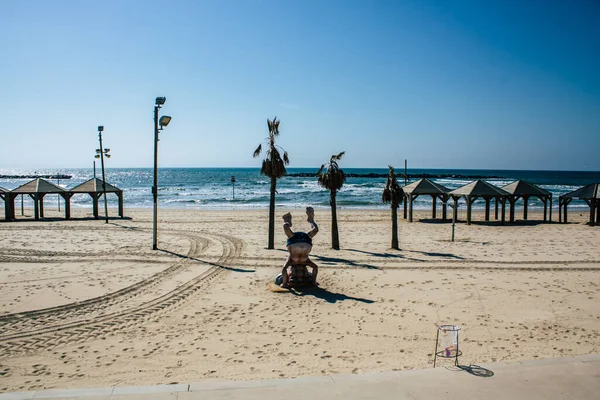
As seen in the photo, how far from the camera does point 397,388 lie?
4.77m

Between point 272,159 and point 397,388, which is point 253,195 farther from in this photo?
point 397,388

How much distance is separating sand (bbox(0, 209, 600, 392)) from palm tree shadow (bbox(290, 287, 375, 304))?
43 mm

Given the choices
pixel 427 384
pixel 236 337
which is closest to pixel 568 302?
pixel 427 384

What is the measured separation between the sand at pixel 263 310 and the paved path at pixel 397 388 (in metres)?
0.84

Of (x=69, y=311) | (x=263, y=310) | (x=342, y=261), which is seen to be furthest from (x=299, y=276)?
(x=69, y=311)

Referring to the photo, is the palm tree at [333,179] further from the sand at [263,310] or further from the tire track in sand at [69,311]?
the tire track in sand at [69,311]

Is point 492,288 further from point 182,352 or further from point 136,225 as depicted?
point 136,225

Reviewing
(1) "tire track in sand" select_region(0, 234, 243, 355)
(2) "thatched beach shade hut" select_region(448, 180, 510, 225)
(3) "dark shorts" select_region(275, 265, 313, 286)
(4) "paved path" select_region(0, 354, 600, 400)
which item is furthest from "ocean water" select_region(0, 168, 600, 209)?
(4) "paved path" select_region(0, 354, 600, 400)

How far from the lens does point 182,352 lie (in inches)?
257

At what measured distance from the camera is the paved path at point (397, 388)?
15.1 feet

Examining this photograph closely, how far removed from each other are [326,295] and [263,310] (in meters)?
1.72

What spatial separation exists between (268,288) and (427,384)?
566 centimetres

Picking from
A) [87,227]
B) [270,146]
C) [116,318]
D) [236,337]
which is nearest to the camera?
[236,337]

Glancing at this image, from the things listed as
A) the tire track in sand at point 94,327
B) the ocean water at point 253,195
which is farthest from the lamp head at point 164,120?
the ocean water at point 253,195
